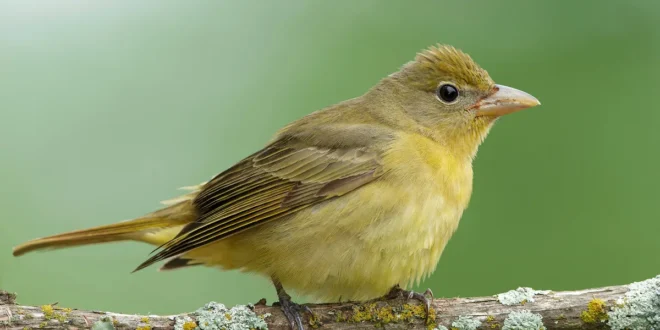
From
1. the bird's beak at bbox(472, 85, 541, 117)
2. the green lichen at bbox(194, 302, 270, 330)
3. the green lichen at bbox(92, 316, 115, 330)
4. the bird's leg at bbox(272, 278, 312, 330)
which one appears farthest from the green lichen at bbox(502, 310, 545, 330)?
the green lichen at bbox(92, 316, 115, 330)

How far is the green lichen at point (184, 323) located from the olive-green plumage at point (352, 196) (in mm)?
485

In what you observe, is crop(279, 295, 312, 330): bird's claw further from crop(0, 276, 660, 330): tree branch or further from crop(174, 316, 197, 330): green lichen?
crop(174, 316, 197, 330): green lichen

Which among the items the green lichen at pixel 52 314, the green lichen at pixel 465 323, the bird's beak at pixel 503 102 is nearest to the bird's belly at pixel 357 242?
the green lichen at pixel 465 323

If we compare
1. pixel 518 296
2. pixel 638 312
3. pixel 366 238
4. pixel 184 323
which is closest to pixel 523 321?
pixel 518 296

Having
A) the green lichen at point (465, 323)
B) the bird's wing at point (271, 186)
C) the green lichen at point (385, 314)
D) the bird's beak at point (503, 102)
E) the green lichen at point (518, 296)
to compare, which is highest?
the bird's beak at point (503, 102)

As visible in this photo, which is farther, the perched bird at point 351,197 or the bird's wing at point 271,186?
the bird's wing at point 271,186

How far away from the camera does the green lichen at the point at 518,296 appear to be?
3.83m

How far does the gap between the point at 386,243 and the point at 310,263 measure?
0.43m

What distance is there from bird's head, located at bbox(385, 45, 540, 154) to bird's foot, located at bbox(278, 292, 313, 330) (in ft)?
4.70

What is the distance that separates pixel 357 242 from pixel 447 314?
1.94ft

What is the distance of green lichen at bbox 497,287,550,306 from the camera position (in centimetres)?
383

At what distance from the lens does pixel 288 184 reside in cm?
452

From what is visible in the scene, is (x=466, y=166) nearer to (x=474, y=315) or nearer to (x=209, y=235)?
(x=474, y=315)

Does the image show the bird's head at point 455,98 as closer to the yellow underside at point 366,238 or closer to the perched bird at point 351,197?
the perched bird at point 351,197
